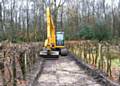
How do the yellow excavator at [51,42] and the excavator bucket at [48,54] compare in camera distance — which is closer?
the excavator bucket at [48,54]

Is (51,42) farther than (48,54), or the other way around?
(51,42)

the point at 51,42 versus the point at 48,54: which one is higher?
the point at 51,42

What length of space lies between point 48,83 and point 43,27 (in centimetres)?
3167

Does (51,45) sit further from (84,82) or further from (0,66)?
(0,66)

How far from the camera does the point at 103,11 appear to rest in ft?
168

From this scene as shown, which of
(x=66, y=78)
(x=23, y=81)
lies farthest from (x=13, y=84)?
(x=66, y=78)

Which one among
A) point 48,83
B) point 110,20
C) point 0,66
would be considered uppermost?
point 110,20

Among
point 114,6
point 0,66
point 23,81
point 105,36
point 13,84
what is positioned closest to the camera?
point 0,66

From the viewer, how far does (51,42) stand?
20.1 m

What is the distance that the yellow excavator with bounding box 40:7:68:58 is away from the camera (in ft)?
63.8

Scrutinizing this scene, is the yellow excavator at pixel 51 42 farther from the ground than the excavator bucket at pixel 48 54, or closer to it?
farther from the ground

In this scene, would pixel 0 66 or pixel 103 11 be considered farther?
pixel 103 11

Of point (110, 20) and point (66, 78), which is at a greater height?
point (110, 20)

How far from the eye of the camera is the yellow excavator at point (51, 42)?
63.8 ft
